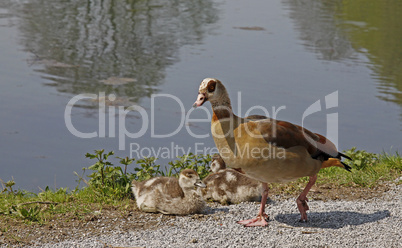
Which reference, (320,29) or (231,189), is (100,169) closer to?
(231,189)

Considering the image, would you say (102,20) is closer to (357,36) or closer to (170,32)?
(170,32)

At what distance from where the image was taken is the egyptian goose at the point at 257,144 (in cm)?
590

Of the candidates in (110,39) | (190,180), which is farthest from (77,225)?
(110,39)

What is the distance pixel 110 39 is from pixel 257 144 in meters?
13.1

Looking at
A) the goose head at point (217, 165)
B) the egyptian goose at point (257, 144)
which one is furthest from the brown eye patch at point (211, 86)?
the goose head at point (217, 165)

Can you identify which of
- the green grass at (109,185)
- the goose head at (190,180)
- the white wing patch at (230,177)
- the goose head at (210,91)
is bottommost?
the green grass at (109,185)

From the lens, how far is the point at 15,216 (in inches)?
249

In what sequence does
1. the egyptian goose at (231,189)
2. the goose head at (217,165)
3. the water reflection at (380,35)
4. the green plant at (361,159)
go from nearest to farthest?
the egyptian goose at (231,189)
the goose head at (217,165)
the green plant at (361,159)
the water reflection at (380,35)

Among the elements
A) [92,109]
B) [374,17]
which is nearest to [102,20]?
[92,109]

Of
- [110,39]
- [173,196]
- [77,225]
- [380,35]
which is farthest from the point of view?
[380,35]

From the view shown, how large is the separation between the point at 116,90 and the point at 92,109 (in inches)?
52.9

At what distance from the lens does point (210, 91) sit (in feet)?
19.5

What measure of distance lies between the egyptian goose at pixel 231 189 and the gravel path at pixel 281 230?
148 mm

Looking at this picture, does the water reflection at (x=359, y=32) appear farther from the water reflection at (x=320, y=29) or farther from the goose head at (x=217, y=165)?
the goose head at (x=217, y=165)
